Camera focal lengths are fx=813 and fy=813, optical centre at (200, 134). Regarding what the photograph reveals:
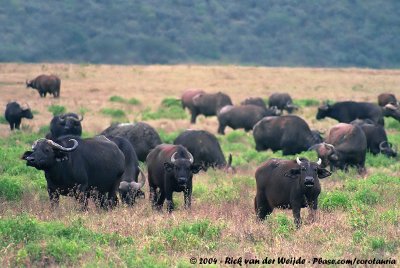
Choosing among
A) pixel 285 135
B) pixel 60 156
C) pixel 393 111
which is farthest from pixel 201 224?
pixel 393 111

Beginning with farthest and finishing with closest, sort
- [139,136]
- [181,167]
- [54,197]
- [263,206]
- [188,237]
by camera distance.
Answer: [139,136] < [181,167] < [54,197] < [263,206] < [188,237]

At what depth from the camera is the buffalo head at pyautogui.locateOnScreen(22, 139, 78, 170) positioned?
12445 millimetres

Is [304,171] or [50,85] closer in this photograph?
[304,171]

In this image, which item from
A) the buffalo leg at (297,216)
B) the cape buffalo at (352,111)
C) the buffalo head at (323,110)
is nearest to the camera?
the buffalo leg at (297,216)

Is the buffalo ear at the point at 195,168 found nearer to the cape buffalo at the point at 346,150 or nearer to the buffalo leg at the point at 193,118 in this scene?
the cape buffalo at the point at 346,150

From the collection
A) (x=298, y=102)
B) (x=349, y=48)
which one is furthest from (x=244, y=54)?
(x=298, y=102)

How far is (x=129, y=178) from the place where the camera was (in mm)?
14664

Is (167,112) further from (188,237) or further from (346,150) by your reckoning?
(188,237)

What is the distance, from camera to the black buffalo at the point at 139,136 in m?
19.7

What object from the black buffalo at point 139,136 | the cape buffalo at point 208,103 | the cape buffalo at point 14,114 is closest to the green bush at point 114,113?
the cape buffalo at point 208,103

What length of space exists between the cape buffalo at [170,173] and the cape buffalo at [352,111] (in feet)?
48.3

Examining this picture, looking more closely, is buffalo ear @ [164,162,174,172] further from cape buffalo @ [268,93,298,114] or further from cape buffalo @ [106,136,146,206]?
cape buffalo @ [268,93,298,114]

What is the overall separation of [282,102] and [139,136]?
17.9 meters

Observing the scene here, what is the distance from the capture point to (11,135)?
78.7 feet
